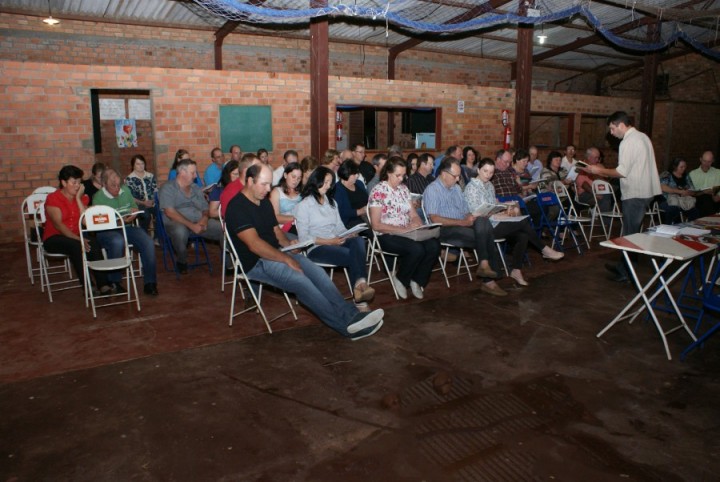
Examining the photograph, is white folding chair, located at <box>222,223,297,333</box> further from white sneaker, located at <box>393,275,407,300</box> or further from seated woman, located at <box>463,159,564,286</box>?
seated woman, located at <box>463,159,564,286</box>

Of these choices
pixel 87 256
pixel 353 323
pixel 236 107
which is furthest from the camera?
pixel 236 107

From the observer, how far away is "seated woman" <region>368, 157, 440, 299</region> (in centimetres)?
493

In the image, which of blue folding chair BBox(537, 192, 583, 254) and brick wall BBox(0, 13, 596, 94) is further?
brick wall BBox(0, 13, 596, 94)

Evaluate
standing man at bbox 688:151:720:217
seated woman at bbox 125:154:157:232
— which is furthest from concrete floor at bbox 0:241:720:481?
standing man at bbox 688:151:720:217

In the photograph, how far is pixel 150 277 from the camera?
516cm

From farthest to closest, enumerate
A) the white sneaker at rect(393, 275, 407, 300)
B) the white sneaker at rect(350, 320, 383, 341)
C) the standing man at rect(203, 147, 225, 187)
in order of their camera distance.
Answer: the standing man at rect(203, 147, 225, 187)
the white sneaker at rect(393, 275, 407, 300)
the white sneaker at rect(350, 320, 383, 341)

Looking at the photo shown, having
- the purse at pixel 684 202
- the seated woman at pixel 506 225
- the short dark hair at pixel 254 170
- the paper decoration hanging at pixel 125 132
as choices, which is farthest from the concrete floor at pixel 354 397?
the paper decoration hanging at pixel 125 132

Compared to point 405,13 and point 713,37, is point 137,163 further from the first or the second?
point 713,37

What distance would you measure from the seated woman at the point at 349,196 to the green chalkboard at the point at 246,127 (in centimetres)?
358

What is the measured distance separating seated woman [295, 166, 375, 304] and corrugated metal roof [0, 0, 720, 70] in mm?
3371

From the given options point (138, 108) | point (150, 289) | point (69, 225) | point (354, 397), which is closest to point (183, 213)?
point (150, 289)

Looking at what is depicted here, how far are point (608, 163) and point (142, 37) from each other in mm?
12001

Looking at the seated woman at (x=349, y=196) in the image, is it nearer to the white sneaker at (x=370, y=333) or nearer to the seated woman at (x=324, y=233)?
the seated woman at (x=324, y=233)

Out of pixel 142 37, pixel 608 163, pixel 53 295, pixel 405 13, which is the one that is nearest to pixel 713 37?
pixel 608 163
